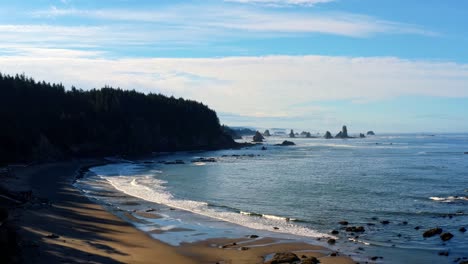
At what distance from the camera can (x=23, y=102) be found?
9456 centimetres

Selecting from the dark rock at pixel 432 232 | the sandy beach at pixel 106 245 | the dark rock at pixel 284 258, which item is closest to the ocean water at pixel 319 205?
the dark rock at pixel 432 232

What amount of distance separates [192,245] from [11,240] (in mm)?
9706

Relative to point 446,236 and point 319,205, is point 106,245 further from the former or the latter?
point 319,205

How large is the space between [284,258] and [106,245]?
374 inches

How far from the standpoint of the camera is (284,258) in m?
21.4

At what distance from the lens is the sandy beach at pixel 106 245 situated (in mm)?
21297

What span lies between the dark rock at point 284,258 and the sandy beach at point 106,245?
66cm

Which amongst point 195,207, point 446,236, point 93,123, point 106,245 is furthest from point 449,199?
point 93,123

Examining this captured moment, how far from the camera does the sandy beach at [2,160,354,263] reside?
2130cm

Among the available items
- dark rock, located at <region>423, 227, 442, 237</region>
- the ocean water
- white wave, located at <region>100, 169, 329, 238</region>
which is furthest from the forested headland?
dark rock, located at <region>423, 227, 442, 237</region>

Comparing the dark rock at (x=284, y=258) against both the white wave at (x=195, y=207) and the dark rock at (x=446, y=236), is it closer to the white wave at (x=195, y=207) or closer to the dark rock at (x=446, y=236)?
the white wave at (x=195, y=207)

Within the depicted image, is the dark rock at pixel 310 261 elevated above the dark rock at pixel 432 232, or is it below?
below

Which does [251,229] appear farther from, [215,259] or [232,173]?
[232,173]

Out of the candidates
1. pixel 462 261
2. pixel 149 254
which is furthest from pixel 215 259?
pixel 462 261
